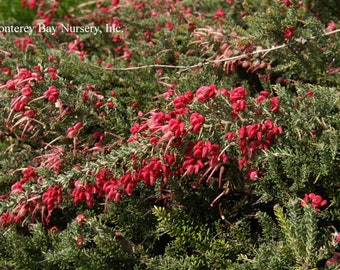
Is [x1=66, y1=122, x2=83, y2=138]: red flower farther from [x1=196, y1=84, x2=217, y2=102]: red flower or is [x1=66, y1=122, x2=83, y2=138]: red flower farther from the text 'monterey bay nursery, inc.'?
the text 'monterey bay nursery, inc.'

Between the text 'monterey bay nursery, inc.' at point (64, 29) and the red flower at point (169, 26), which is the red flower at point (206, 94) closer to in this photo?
the red flower at point (169, 26)

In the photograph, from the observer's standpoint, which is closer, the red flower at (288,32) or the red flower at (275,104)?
the red flower at (275,104)

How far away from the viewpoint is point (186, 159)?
1.77 m

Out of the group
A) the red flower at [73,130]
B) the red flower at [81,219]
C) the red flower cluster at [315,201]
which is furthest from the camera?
the red flower at [73,130]

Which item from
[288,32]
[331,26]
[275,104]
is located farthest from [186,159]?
[331,26]

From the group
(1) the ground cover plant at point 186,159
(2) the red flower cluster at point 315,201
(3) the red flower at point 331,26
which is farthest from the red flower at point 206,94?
(3) the red flower at point 331,26

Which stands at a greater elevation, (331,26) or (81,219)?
(331,26)

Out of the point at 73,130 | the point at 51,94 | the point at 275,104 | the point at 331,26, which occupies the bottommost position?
the point at 73,130

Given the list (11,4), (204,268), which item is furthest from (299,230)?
(11,4)

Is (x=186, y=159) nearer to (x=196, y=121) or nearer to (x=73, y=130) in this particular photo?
(x=196, y=121)

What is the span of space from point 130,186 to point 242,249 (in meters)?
0.45

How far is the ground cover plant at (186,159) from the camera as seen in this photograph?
5.61 feet

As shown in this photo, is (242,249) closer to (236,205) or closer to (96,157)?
(236,205)

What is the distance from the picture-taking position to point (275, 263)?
151 centimetres
